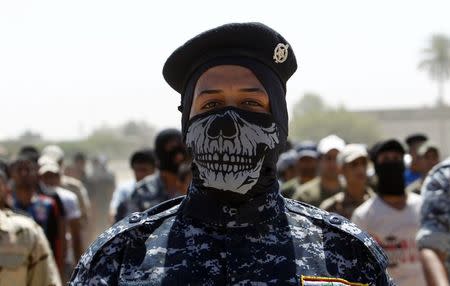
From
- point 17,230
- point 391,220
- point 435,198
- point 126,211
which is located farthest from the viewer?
point 126,211

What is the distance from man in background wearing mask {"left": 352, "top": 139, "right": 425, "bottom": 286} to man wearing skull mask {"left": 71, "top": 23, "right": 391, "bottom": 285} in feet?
10.9

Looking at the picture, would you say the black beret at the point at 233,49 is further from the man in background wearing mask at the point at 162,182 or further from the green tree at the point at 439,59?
the green tree at the point at 439,59

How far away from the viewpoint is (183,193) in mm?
7047

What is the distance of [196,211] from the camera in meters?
2.86

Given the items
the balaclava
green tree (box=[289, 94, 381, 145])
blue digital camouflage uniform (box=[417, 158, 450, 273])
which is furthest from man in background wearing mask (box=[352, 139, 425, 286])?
green tree (box=[289, 94, 381, 145])

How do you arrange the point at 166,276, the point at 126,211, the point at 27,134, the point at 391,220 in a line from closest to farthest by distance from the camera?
the point at 166,276 → the point at 391,220 → the point at 126,211 → the point at 27,134

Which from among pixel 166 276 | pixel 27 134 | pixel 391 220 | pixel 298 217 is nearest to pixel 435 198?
pixel 391 220

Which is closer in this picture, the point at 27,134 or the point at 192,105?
the point at 192,105

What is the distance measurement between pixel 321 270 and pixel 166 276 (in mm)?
446

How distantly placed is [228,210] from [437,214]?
7.80ft

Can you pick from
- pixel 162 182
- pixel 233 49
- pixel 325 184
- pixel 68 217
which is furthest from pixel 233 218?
pixel 68 217

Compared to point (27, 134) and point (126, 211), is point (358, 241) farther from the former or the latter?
point (27, 134)

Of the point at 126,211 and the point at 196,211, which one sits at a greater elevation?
the point at 126,211

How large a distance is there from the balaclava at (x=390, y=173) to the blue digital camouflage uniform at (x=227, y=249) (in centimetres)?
381
